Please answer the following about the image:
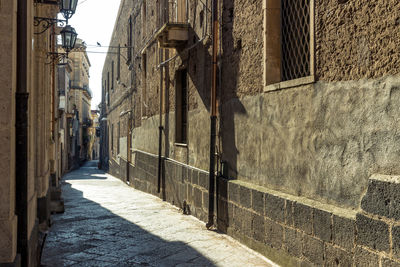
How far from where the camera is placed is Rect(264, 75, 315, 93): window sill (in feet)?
13.9

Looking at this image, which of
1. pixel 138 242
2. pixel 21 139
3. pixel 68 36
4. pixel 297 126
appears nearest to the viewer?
pixel 21 139

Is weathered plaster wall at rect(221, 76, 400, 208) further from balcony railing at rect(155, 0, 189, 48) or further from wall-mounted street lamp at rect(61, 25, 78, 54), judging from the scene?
wall-mounted street lamp at rect(61, 25, 78, 54)

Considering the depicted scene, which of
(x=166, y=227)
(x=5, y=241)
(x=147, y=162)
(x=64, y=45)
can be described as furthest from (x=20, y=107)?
(x=147, y=162)

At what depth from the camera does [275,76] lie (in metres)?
5.17

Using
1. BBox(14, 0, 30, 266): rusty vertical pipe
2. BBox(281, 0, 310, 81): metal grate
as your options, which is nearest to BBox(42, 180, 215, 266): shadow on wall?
BBox(14, 0, 30, 266): rusty vertical pipe

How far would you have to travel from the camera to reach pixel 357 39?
3.57 metres

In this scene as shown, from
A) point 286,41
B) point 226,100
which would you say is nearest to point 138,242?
point 226,100

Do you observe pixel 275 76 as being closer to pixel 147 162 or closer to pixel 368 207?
pixel 368 207

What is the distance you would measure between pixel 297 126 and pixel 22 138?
2.72 meters

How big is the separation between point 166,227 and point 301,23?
409 cm

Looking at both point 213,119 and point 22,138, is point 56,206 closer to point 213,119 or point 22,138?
point 213,119

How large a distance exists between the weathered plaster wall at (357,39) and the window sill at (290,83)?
137 mm

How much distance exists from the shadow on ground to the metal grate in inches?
97.9

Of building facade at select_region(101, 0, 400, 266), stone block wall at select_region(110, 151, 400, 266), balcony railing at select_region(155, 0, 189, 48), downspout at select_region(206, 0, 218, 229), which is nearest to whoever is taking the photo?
stone block wall at select_region(110, 151, 400, 266)
